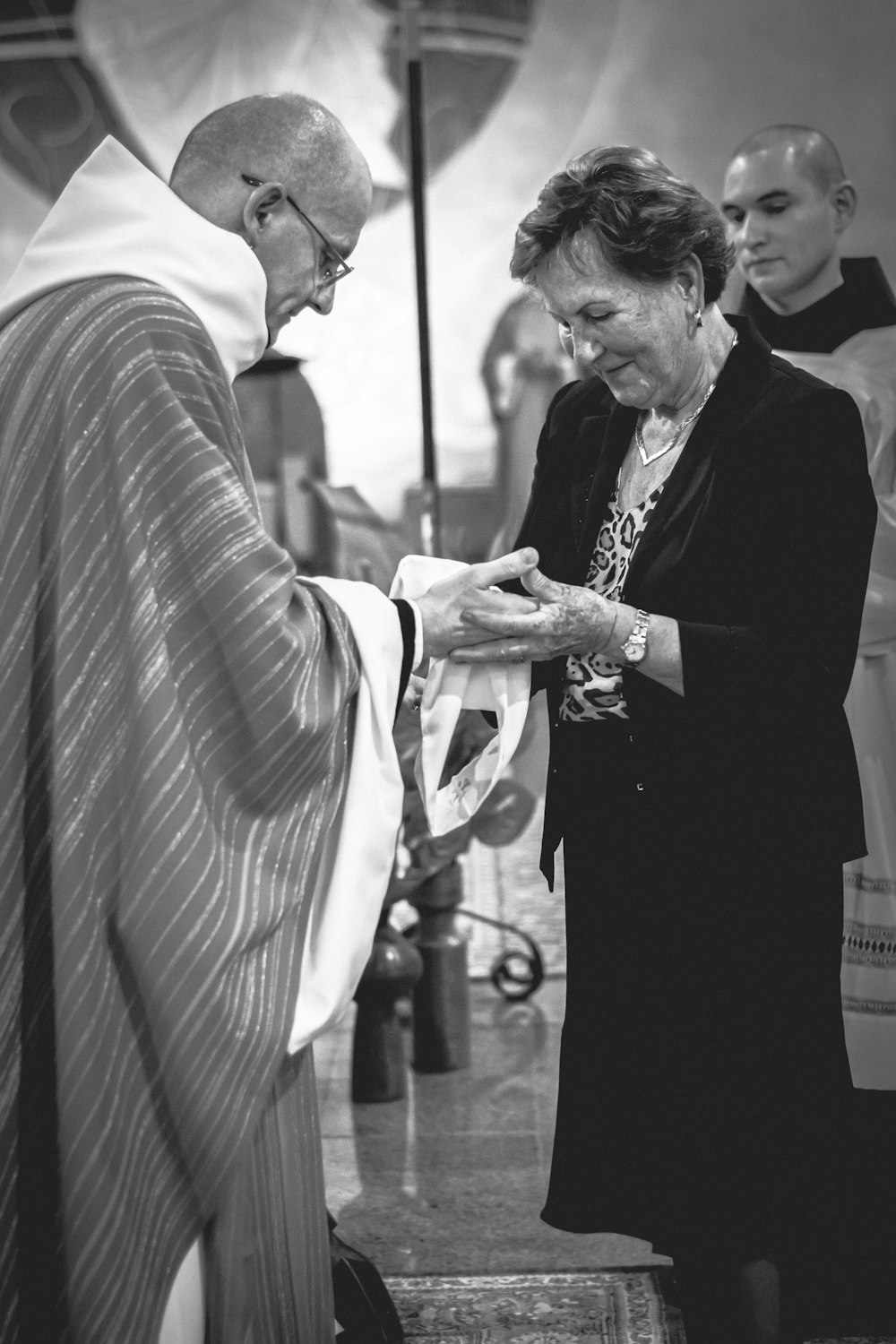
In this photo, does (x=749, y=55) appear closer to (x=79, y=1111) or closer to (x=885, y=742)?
(x=885, y=742)

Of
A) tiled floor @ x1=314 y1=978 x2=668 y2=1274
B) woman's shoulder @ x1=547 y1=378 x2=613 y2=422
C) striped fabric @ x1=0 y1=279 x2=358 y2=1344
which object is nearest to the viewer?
striped fabric @ x1=0 y1=279 x2=358 y2=1344

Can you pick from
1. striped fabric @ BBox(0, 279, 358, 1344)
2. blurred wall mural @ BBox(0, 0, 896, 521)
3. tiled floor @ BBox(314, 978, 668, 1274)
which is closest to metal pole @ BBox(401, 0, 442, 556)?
blurred wall mural @ BBox(0, 0, 896, 521)

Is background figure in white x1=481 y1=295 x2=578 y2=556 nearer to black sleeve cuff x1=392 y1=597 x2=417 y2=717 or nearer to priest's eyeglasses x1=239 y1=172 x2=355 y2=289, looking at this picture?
priest's eyeglasses x1=239 y1=172 x2=355 y2=289

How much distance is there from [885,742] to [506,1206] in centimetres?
124

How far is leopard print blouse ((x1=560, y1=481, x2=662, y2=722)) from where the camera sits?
2.16m

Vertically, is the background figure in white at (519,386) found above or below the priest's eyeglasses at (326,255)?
above

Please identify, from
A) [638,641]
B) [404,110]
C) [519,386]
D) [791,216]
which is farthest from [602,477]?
[404,110]

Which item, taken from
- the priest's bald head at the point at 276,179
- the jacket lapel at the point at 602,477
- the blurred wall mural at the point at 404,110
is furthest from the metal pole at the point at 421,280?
the priest's bald head at the point at 276,179

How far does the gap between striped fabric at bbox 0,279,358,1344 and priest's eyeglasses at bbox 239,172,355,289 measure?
1.12 feet

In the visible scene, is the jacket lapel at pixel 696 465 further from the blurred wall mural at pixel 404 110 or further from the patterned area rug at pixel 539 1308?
the blurred wall mural at pixel 404 110

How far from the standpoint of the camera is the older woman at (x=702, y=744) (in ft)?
6.68

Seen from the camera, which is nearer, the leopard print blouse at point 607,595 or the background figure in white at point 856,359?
the leopard print blouse at point 607,595

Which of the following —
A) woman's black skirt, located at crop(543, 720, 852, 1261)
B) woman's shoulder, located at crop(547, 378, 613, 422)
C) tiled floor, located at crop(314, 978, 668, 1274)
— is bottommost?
tiled floor, located at crop(314, 978, 668, 1274)

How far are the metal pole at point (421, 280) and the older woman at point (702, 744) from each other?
1.97 metres
